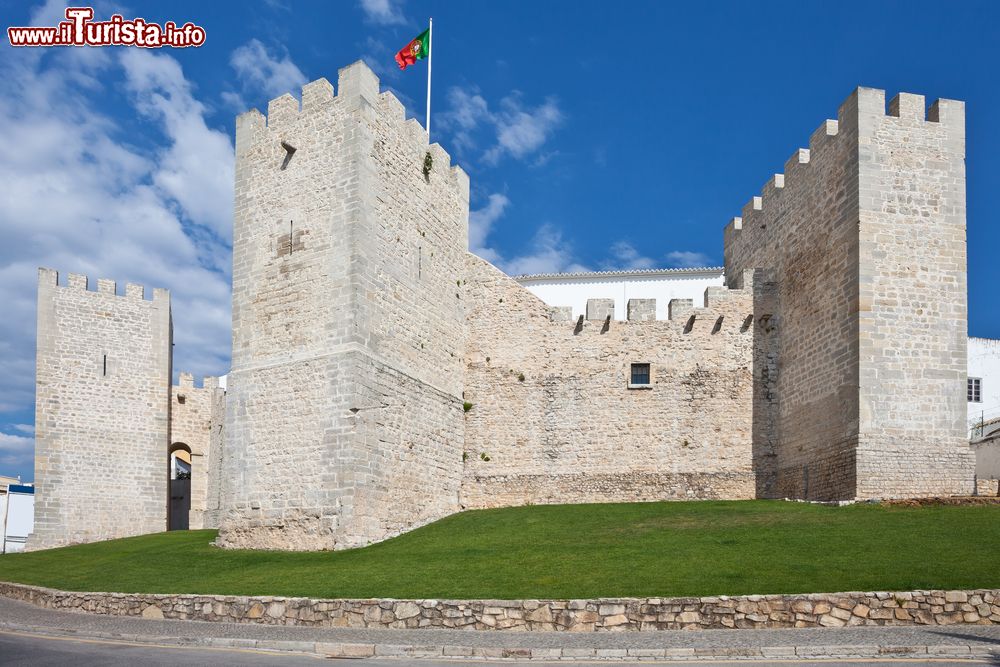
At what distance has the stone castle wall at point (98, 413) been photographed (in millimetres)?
Answer: 28578

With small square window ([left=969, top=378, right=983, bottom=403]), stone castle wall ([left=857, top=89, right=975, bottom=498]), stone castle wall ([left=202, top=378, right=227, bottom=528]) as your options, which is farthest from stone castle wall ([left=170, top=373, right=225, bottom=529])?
small square window ([left=969, top=378, right=983, bottom=403])

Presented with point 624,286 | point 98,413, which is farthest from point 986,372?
point 98,413

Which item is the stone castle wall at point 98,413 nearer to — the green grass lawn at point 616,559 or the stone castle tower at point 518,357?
the stone castle tower at point 518,357

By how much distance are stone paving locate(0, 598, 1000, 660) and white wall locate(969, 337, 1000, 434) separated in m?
27.1

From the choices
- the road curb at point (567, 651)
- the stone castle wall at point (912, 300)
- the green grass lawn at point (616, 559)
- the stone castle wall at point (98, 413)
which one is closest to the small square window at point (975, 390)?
the stone castle wall at point (912, 300)

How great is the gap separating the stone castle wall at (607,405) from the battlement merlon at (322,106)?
641 centimetres

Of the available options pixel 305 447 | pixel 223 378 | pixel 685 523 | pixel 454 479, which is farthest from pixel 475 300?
pixel 223 378

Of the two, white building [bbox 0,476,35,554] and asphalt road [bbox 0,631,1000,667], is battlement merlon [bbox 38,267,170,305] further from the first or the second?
asphalt road [bbox 0,631,1000,667]

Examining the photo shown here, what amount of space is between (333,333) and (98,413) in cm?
1310

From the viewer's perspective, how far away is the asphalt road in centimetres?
1028

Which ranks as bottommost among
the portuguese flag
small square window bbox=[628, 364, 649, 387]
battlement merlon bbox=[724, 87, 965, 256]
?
small square window bbox=[628, 364, 649, 387]

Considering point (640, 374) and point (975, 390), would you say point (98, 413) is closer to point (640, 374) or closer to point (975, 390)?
point (640, 374)

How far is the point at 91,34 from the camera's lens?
19625mm

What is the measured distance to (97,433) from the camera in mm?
29516
